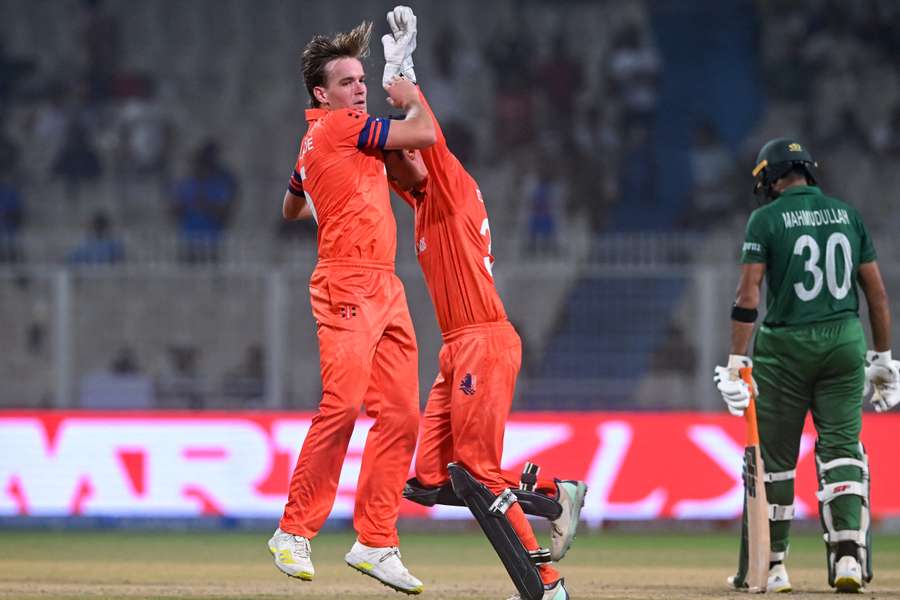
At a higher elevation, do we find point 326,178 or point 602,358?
point 326,178

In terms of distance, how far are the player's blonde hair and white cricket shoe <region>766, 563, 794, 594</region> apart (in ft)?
11.6

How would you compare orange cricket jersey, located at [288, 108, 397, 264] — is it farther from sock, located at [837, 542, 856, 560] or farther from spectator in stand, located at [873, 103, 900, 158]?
spectator in stand, located at [873, 103, 900, 158]

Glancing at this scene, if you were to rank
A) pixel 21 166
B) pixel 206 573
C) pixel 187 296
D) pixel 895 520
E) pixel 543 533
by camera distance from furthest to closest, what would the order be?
pixel 21 166
pixel 187 296
pixel 895 520
pixel 543 533
pixel 206 573

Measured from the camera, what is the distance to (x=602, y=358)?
45.8 feet

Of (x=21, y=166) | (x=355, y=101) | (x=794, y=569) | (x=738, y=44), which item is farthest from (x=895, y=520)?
(x=21, y=166)

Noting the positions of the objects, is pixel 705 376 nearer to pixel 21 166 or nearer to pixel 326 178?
pixel 326 178

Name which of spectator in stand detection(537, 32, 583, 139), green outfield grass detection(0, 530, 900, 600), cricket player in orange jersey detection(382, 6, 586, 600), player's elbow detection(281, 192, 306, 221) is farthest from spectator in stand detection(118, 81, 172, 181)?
cricket player in orange jersey detection(382, 6, 586, 600)

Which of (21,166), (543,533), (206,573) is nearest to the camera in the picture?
(206,573)

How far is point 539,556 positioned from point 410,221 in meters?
11.6

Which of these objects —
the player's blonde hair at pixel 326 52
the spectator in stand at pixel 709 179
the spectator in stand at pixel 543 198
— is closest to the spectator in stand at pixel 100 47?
the spectator in stand at pixel 543 198

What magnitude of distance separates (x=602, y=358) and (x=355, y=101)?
7.06 metres

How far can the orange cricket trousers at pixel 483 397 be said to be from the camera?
6.97m

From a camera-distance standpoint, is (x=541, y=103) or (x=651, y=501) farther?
(x=541, y=103)

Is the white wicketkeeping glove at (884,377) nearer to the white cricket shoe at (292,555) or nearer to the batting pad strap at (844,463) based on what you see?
the batting pad strap at (844,463)
